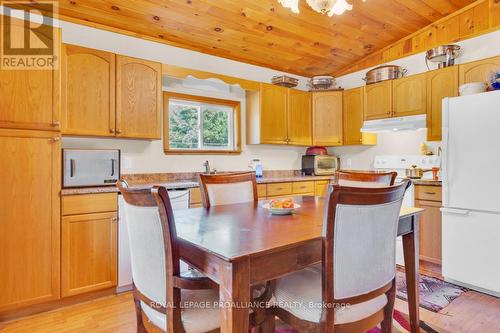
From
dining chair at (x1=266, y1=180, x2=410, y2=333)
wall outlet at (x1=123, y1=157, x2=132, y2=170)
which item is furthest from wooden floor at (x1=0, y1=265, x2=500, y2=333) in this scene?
wall outlet at (x1=123, y1=157, x2=132, y2=170)

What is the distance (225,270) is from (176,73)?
99.2 inches

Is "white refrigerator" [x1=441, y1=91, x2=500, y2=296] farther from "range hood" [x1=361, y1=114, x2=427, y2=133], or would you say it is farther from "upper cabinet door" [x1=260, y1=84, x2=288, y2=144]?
"upper cabinet door" [x1=260, y1=84, x2=288, y2=144]

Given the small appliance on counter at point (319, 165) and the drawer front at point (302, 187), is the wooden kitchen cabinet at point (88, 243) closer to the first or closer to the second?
the drawer front at point (302, 187)

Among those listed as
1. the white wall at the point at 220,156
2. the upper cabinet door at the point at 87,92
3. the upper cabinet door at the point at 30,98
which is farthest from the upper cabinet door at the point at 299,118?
the upper cabinet door at the point at 30,98

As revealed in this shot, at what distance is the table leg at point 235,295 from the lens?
94cm

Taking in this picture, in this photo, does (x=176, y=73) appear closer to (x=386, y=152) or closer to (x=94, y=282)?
(x=94, y=282)

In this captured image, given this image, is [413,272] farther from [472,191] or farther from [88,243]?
[88,243]

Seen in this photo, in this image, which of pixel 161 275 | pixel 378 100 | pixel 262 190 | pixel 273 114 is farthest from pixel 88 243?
pixel 378 100

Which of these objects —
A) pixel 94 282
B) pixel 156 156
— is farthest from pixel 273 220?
pixel 156 156

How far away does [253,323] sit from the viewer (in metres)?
1.40

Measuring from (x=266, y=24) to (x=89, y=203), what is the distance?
2.49 m

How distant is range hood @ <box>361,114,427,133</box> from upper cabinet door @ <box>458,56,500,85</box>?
0.52 meters

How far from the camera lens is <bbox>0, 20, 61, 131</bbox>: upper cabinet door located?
6.57 ft

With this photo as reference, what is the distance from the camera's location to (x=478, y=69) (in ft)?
9.36
